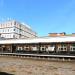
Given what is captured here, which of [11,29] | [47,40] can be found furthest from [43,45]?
[11,29]

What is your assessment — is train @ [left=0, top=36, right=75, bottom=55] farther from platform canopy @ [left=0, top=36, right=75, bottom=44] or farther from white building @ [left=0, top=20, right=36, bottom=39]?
white building @ [left=0, top=20, right=36, bottom=39]

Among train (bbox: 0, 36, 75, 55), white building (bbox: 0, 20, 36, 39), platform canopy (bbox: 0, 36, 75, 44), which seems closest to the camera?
train (bbox: 0, 36, 75, 55)

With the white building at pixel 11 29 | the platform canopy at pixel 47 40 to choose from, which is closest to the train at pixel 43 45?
the platform canopy at pixel 47 40

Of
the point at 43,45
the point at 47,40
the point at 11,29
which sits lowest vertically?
the point at 43,45

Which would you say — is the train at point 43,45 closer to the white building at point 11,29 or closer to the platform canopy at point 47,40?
the platform canopy at point 47,40

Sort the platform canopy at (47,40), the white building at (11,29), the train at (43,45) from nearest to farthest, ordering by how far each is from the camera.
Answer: the train at (43,45)
the platform canopy at (47,40)
the white building at (11,29)

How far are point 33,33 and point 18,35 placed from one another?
37.0 m

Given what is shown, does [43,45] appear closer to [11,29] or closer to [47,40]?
[47,40]

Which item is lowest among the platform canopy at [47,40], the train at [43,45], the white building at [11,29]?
the train at [43,45]

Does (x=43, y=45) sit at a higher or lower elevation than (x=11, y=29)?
lower

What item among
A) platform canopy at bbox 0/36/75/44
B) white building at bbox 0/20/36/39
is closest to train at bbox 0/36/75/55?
platform canopy at bbox 0/36/75/44

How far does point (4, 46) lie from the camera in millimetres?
69312

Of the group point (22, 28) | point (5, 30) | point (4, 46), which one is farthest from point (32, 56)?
point (22, 28)

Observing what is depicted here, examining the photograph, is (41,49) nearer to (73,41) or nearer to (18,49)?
(18,49)
